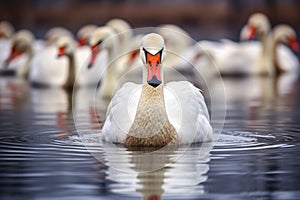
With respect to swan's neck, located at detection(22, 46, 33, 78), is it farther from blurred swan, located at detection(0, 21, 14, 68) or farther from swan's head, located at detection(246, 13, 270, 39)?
swan's head, located at detection(246, 13, 270, 39)

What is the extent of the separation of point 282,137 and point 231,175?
99.6 inches

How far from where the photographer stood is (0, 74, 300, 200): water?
7055mm

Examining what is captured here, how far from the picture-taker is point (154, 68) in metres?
8.84

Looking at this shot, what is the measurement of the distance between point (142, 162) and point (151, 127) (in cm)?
81

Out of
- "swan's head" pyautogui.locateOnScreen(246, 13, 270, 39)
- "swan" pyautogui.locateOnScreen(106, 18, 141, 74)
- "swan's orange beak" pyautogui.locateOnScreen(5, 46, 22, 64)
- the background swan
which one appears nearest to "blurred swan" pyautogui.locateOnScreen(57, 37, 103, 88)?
"swan" pyautogui.locateOnScreen(106, 18, 141, 74)

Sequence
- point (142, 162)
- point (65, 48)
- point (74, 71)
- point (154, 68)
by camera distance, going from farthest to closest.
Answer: point (74, 71), point (65, 48), point (154, 68), point (142, 162)

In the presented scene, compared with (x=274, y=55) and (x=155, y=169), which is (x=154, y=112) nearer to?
(x=155, y=169)

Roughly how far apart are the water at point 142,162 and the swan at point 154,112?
17cm

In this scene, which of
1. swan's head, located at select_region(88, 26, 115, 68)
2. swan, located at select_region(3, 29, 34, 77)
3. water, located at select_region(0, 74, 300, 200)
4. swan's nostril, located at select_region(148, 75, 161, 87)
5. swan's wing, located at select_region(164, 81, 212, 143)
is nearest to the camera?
water, located at select_region(0, 74, 300, 200)

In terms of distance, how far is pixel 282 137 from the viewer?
10156 mm

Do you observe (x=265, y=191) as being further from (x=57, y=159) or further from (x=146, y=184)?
(x=57, y=159)

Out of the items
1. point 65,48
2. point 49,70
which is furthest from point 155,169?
point 49,70

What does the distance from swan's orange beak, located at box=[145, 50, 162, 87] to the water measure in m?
0.59

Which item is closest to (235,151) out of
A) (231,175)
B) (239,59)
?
(231,175)
